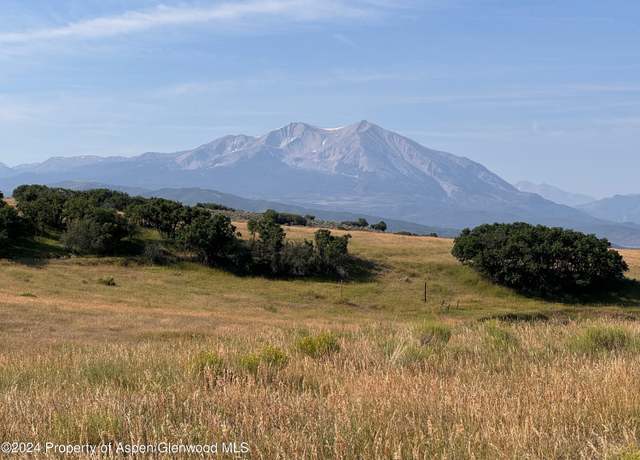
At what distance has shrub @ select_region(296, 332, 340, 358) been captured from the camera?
10856 millimetres

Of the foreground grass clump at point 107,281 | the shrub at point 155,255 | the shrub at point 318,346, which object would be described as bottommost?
the foreground grass clump at point 107,281

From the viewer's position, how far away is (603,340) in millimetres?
11836

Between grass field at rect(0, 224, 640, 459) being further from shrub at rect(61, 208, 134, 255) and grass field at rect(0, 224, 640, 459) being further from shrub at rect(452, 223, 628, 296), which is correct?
shrub at rect(61, 208, 134, 255)

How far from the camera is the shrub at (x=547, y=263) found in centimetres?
6831

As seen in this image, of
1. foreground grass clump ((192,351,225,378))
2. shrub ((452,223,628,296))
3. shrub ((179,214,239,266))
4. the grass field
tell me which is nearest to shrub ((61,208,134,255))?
shrub ((179,214,239,266))

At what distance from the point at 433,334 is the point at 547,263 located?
199ft

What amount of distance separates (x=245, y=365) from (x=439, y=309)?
50596 millimetres

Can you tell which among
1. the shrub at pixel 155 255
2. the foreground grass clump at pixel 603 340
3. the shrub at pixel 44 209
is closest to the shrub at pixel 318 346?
the foreground grass clump at pixel 603 340

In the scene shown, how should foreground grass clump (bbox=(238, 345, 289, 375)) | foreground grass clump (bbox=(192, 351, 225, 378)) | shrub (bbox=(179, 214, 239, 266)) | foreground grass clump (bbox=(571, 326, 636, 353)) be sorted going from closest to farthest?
foreground grass clump (bbox=(192, 351, 225, 378))
foreground grass clump (bbox=(238, 345, 289, 375))
foreground grass clump (bbox=(571, 326, 636, 353))
shrub (bbox=(179, 214, 239, 266))

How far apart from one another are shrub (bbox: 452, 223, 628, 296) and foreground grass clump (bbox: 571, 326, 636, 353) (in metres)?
57.6

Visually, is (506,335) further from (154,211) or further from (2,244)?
(154,211)

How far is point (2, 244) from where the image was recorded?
6481cm

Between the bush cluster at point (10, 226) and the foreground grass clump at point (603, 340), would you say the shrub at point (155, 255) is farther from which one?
the foreground grass clump at point (603, 340)

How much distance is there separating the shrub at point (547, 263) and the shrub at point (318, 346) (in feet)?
197
